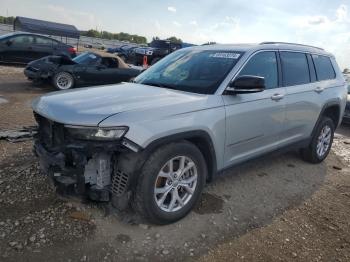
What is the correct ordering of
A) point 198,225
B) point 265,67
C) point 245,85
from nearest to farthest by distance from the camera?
point 198,225
point 245,85
point 265,67

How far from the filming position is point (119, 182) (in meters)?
3.24

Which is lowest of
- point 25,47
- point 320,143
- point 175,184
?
point 175,184

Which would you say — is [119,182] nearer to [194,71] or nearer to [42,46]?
[194,71]

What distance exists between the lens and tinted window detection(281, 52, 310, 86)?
4.90 m

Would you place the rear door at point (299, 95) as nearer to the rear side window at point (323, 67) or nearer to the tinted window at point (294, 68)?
the tinted window at point (294, 68)

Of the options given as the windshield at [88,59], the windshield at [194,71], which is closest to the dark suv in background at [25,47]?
the windshield at [88,59]

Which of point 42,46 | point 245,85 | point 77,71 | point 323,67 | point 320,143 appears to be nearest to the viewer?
point 245,85

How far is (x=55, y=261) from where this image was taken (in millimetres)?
2990

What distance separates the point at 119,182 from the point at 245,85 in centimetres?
169

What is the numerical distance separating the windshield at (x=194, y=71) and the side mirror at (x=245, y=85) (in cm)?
15

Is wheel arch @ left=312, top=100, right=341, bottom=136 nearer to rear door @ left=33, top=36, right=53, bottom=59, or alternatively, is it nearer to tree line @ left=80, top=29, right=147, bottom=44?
rear door @ left=33, top=36, right=53, bottom=59

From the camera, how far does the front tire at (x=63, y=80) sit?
11094 mm

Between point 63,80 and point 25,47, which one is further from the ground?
point 25,47

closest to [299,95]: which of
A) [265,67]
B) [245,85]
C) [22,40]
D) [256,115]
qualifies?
[265,67]
